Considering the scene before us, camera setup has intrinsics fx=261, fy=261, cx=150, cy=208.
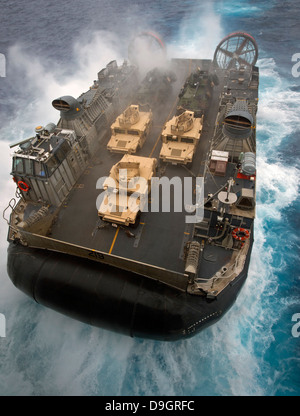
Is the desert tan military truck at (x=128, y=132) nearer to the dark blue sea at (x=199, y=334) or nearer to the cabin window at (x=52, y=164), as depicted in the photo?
the cabin window at (x=52, y=164)

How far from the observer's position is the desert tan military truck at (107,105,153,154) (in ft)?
51.6

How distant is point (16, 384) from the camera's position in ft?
34.0

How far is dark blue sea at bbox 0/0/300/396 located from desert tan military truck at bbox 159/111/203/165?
20.3 feet

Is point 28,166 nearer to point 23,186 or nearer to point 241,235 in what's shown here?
point 23,186

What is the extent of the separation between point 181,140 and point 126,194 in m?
5.59

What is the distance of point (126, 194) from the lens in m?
12.1

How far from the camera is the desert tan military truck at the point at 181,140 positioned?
14.9 metres
